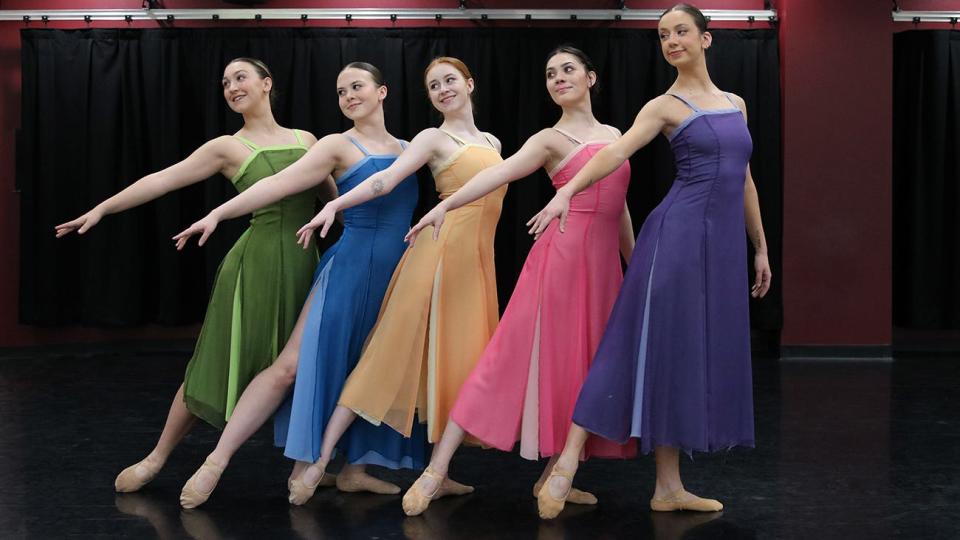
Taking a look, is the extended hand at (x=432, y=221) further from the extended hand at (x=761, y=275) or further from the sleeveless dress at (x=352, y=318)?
the extended hand at (x=761, y=275)

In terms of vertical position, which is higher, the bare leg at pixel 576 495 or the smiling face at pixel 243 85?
the smiling face at pixel 243 85

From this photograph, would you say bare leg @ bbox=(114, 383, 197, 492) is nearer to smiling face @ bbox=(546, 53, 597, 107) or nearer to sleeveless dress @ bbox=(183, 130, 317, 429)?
sleeveless dress @ bbox=(183, 130, 317, 429)

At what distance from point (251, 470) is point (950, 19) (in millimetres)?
5457

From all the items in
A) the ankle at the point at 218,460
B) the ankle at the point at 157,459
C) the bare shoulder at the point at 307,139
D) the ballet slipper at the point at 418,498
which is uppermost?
the bare shoulder at the point at 307,139

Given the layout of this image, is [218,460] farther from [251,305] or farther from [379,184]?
[379,184]

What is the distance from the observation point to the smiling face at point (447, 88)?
3553mm

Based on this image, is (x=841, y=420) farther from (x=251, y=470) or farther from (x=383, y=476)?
(x=251, y=470)

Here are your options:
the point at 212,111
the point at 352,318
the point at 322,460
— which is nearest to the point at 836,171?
the point at 212,111

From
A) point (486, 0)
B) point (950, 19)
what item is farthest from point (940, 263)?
point (486, 0)

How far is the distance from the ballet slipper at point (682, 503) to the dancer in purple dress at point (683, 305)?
21 centimetres

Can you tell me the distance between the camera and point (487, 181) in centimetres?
327

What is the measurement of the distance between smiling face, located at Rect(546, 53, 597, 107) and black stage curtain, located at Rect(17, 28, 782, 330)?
359cm

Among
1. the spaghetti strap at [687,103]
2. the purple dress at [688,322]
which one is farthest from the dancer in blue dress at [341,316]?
the spaghetti strap at [687,103]

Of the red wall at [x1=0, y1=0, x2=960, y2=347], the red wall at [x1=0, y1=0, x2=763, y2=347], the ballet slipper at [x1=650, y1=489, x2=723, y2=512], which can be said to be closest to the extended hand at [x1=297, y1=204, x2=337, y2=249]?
the ballet slipper at [x1=650, y1=489, x2=723, y2=512]
